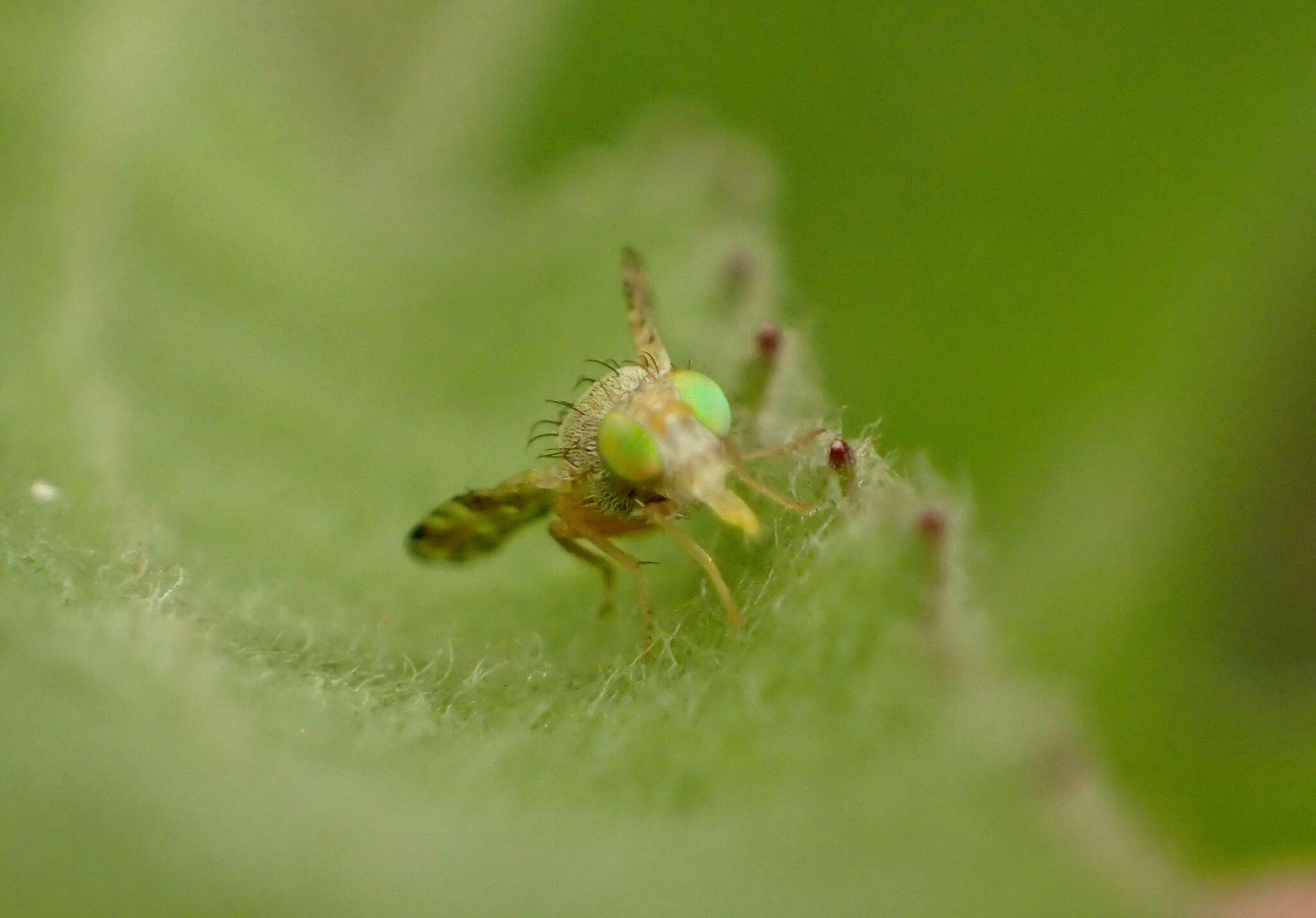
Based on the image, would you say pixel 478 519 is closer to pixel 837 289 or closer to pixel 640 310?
pixel 640 310

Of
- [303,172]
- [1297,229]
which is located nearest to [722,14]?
[303,172]

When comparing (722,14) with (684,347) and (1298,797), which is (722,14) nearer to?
(684,347)

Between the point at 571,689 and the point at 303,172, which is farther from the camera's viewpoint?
the point at 303,172

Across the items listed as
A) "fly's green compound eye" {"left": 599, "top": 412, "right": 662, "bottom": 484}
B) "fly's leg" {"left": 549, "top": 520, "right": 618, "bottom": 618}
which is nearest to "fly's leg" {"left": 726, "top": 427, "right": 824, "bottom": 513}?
"fly's green compound eye" {"left": 599, "top": 412, "right": 662, "bottom": 484}

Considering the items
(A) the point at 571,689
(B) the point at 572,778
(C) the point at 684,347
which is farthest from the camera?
(C) the point at 684,347

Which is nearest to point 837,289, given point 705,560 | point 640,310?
point 640,310

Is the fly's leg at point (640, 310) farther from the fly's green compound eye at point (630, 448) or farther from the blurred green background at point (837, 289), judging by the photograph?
the fly's green compound eye at point (630, 448)

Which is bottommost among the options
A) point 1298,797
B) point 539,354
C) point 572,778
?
point 572,778
